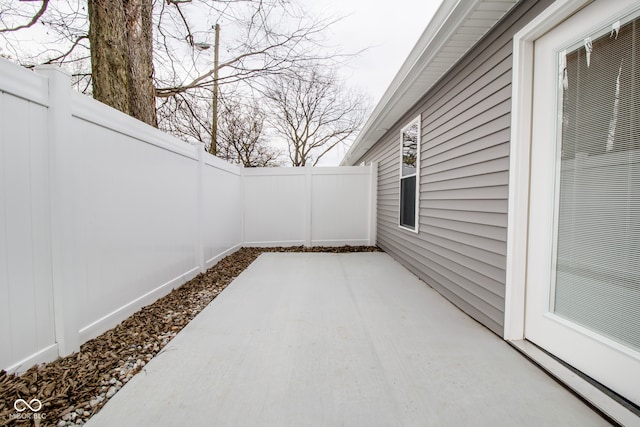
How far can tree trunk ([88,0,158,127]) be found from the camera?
10.5 ft

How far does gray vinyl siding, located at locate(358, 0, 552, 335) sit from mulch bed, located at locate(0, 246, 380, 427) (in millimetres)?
2608

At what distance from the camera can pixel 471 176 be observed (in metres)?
2.60

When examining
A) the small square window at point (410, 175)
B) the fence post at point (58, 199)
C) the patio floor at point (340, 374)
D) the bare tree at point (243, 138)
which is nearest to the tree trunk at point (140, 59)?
the fence post at point (58, 199)

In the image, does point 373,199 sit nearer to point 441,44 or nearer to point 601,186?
point 441,44

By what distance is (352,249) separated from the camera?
19.6 feet

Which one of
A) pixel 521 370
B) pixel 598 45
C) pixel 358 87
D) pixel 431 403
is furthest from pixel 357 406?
pixel 358 87

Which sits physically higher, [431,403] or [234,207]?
[234,207]

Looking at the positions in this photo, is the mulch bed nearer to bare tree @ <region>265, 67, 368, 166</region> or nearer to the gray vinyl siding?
the gray vinyl siding

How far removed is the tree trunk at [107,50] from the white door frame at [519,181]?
4.06m

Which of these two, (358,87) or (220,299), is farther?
(358,87)

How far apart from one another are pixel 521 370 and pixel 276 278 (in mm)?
2815

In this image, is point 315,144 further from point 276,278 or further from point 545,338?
point 545,338

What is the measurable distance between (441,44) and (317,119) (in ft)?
32.9

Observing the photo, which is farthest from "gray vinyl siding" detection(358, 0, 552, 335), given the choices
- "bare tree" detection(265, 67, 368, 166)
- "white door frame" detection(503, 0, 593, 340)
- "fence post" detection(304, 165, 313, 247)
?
"bare tree" detection(265, 67, 368, 166)
